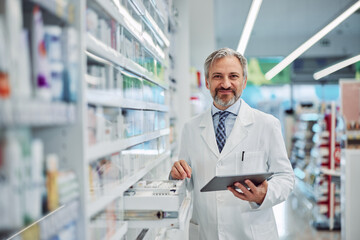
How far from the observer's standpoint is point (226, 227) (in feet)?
7.93

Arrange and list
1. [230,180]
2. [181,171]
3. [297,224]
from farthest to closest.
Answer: [297,224]
[181,171]
[230,180]

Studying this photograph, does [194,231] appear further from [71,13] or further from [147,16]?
[71,13]

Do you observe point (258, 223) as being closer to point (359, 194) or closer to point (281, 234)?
point (359, 194)

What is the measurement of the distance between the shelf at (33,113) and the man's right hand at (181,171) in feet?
3.95

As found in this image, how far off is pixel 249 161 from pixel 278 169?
20 cm

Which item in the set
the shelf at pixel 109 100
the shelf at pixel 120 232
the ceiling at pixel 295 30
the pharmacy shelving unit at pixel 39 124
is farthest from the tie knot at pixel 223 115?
the ceiling at pixel 295 30

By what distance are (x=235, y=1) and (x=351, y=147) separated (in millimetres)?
5490

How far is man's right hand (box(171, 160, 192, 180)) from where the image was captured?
2.28 meters

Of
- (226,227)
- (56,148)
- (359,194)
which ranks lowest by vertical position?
(359,194)

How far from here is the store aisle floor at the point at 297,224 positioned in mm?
5846

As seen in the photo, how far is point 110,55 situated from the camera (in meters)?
1.68

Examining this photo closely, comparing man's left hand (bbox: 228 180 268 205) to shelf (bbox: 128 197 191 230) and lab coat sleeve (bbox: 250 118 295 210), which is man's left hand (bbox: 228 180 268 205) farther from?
shelf (bbox: 128 197 191 230)

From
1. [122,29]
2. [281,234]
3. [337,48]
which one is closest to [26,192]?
[122,29]

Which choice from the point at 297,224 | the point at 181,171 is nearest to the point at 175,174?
the point at 181,171
